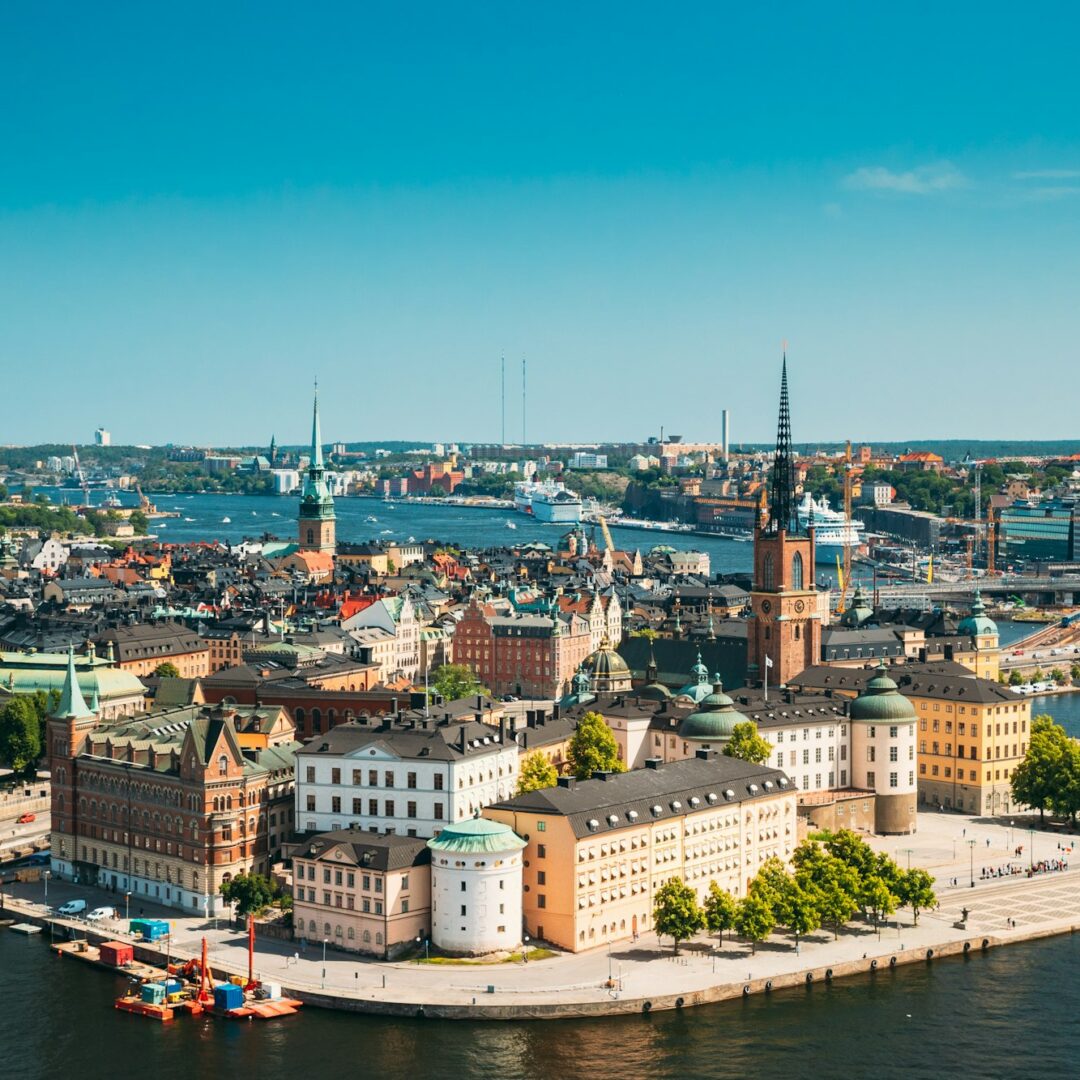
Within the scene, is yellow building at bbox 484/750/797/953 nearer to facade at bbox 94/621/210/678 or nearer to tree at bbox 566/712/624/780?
tree at bbox 566/712/624/780

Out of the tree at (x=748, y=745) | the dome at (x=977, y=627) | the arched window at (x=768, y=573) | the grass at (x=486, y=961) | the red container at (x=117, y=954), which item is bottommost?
the red container at (x=117, y=954)

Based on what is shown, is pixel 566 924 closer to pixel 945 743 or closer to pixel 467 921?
pixel 467 921

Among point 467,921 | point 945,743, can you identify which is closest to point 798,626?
point 945,743

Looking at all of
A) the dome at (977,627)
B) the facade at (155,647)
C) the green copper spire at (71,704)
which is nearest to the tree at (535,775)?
the green copper spire at (71,704)

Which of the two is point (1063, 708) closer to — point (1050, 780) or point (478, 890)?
point (1050, 780)

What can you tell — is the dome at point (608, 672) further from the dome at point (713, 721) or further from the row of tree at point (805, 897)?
the row of tree at point (805, 897)

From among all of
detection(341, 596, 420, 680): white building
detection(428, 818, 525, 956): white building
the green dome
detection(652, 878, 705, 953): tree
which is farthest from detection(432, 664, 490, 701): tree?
detection(428, 818, 525, 956): white building
